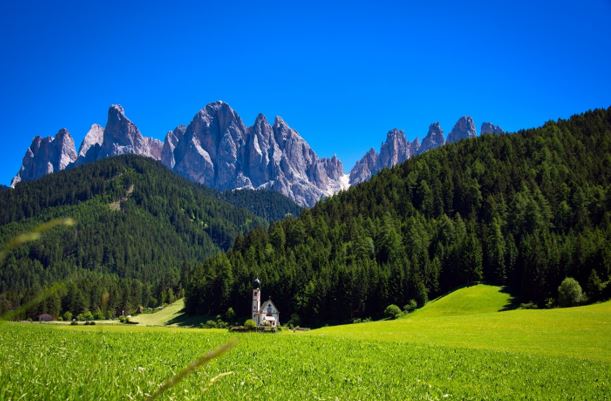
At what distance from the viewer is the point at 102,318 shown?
12950 cm

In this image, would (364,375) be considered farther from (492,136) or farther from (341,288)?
(492,136)

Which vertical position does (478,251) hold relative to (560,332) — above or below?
above

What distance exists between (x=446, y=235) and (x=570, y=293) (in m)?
37.8

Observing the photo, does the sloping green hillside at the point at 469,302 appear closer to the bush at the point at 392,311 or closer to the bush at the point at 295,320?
the bush at the point at 392,311

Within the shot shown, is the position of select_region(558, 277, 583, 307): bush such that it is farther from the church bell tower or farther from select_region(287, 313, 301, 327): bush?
the church bell tower

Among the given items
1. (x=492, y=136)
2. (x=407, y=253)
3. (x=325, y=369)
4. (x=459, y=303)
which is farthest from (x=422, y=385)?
(x=492, y=136)

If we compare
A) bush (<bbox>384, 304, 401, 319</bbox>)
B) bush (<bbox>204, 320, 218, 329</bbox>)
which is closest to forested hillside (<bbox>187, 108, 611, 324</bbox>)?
bush (<bbox>384, 304, 401, 319</bbox>)

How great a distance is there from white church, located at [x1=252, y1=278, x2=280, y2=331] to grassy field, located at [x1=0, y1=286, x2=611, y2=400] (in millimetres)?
41698

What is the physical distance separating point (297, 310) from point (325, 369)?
74720 mm

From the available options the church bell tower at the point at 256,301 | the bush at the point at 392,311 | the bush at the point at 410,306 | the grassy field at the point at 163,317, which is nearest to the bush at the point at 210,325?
the church bell tower at the point at 256,301

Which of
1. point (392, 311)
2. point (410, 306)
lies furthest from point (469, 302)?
point (392, 311)

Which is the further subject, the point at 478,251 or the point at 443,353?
the point at 478,251

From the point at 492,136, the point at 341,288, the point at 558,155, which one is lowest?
the point at 341,288

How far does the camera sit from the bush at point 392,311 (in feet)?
278
